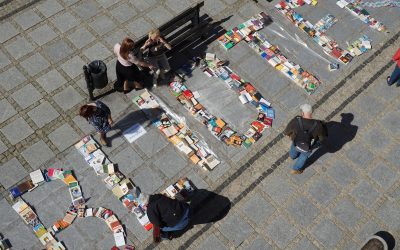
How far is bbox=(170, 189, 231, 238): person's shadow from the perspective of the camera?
34.0 ft

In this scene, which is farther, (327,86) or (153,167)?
(327,86)

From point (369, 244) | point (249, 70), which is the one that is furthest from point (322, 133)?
point (249, 70)

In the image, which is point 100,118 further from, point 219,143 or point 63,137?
point 219,143

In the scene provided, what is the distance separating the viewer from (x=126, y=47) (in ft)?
35.1

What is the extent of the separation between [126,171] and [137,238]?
159 centimetres

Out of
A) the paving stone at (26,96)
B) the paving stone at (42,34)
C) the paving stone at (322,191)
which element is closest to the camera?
the paving stone at (322,191)

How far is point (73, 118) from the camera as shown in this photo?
11.5 metres

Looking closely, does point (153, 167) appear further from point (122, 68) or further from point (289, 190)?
point (289, 190)

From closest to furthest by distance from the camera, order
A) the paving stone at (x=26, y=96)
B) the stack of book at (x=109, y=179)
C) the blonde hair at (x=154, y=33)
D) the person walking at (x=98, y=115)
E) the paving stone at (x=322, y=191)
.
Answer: the person walking at (x=98, y=115) → the stack of book at (x=109, y=179) → the paving stone at (x=322, y=191) → the blonde hair at (x=154, y=33) → the paving stone at (x=26, y=96)

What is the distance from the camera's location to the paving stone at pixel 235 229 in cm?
1017

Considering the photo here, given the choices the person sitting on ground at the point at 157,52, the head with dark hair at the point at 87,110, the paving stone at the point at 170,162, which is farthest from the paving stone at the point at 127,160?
the person sitting on ground at the point at 157,52

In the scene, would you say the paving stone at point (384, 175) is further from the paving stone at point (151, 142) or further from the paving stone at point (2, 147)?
the paving stone at point (2, 147)

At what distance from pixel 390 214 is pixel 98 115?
6.71 meters

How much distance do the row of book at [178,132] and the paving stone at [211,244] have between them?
64.8 inches
